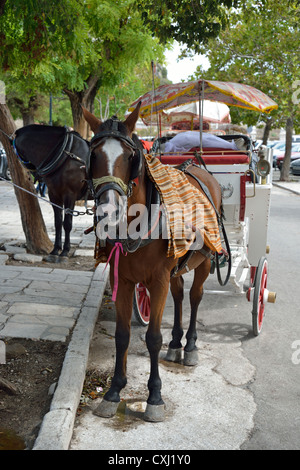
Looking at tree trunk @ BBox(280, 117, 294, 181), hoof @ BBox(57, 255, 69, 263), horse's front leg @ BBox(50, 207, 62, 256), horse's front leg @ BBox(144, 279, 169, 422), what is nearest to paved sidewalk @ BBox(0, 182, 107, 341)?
hoof @ BBox(57, 255, 69, 263)

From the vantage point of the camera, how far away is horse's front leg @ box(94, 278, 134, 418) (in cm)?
382

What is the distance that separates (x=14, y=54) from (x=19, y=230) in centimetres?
423

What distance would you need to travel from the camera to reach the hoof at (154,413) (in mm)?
3727

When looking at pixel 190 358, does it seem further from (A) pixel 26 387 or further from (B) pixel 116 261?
(B) pixel 116 261

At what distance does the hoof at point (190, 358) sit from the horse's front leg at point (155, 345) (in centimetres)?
98

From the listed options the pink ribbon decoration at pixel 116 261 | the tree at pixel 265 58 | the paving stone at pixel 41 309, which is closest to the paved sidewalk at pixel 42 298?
the paving stone at pixel 41 309

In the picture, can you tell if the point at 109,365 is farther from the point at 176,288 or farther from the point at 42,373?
the point at 176,288

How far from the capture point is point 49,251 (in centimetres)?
895

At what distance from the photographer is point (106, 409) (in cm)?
379

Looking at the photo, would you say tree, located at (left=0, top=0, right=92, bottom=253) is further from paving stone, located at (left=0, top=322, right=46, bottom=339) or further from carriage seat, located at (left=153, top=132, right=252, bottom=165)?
paving stone, located at (left=0, top=322, right=46, bottom=339)

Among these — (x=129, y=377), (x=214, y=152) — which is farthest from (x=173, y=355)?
(x=214, y=152)

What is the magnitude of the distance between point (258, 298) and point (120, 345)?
2.00m

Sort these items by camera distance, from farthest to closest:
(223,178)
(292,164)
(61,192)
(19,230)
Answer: (292,164) → (19,230) → (61,192) → (223,178)
